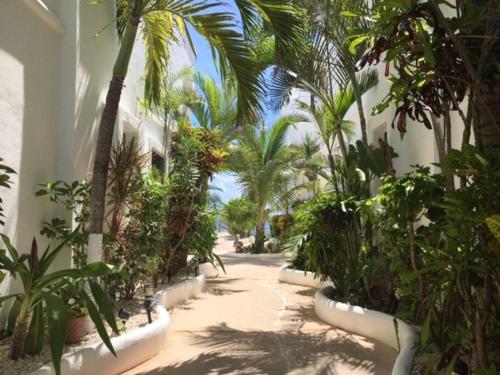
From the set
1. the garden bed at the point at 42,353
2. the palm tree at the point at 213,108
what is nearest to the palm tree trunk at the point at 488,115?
the garden bed at the point at 42,353

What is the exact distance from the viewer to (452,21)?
2.87 metres

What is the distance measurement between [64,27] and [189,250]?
4884 millimetres

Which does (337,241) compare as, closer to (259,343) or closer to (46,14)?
(259,343)

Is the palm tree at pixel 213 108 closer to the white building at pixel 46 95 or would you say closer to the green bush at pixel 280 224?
the white building at pixel 46 95

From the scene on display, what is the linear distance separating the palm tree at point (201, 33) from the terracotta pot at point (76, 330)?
665 mm

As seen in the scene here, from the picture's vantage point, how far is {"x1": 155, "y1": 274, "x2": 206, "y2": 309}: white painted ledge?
700 centimetres

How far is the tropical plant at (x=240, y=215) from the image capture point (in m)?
19.2

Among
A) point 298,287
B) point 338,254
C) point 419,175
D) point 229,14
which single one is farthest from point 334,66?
point 298,287

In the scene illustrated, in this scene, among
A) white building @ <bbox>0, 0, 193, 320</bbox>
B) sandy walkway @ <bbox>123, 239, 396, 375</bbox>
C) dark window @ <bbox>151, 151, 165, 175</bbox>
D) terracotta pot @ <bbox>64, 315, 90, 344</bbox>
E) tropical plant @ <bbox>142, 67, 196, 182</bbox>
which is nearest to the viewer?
terracotta pot @ <bbox>64, 315, 90, 344</bbox>

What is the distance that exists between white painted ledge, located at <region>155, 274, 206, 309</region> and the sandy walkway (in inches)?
6.9

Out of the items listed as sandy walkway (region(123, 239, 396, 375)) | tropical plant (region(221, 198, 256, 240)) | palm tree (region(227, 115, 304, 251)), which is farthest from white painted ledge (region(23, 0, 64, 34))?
tropical plant (region(221, 198, 256, 240))

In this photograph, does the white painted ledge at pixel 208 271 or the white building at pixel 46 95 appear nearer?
the white building at pixel 46 95

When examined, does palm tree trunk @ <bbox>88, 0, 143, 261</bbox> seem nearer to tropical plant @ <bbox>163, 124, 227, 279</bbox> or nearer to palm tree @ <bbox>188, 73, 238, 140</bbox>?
tropical plant @ <bbox>163, 124, 227, 279</bbox>

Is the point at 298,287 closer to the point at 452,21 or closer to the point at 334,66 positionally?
the point at 334,66
